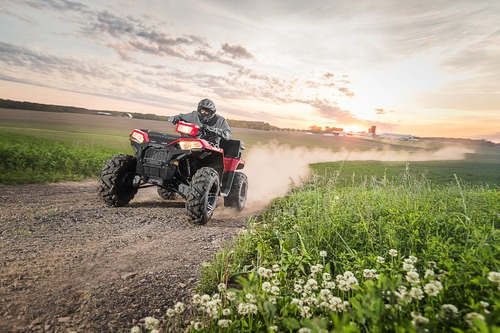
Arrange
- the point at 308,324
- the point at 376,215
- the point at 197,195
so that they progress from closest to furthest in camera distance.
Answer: the point at 308,324 < the point at 376,215 < the point at 197,195

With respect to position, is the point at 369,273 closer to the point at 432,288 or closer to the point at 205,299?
the point at 432,288

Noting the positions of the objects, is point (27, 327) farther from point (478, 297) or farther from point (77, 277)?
point (478, 297)

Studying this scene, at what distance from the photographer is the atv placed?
652 centimetres

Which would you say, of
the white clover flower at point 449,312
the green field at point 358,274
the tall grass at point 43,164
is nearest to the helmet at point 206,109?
the green field at point 358,274

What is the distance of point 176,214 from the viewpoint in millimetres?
7395

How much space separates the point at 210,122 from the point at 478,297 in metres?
7.31

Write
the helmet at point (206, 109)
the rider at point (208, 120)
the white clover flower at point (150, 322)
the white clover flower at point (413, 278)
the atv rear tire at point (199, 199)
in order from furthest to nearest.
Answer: the helmet at point (206, 109) → the rider at point (208, 120) → the atv rear tire at point (199, 199) → the white clover flower at point (413, 278) → the white clover flower at point (150, 322)

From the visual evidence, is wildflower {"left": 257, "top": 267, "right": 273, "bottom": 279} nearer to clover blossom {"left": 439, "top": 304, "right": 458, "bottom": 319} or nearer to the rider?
clover blossom {"left": 439, "top": 304, "right": 458, "bottom": 319}

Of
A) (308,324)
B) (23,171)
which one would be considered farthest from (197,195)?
(23,171)

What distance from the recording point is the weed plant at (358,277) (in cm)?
178

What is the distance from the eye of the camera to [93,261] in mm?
4285

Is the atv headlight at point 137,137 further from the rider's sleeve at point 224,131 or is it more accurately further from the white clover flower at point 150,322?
the white clover flower at point 150,322

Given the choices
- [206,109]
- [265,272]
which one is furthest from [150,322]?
[206,109]

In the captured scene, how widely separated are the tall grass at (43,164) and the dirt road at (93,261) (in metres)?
3.63
